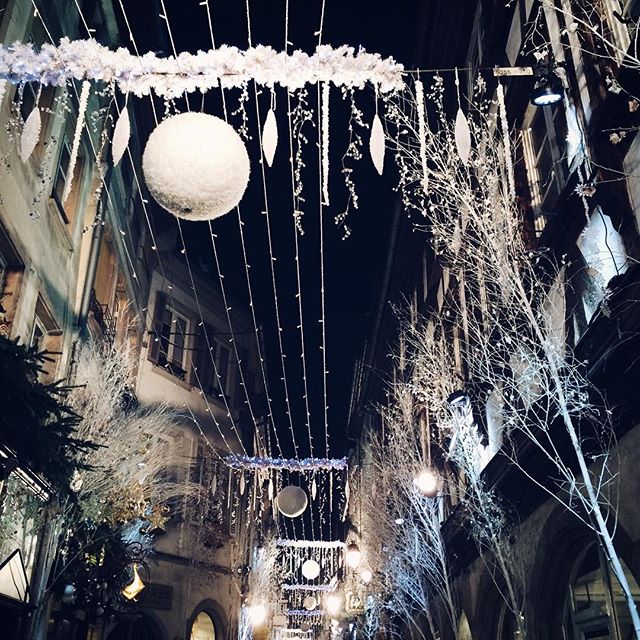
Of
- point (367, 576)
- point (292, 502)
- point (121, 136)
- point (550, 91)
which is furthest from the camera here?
point (367, 576)

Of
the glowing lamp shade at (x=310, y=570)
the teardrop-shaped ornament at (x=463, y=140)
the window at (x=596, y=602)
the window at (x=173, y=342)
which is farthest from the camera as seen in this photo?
the glowing lamp shade at (x=310, y=570)

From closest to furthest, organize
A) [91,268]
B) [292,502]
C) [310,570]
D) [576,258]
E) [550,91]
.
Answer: [550,91]
[576,258]
[91,268]
[292,502]
[310,570]

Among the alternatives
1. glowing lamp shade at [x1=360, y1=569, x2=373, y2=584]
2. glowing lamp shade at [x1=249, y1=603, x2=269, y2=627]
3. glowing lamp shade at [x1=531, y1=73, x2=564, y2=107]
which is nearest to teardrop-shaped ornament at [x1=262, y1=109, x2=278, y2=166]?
glowing lamp shade at [x1=531, y1=73, x2=564, y2=107]

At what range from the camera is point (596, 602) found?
9.79 metres

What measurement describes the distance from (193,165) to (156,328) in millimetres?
22505

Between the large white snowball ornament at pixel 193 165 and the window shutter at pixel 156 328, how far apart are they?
68.1 feet

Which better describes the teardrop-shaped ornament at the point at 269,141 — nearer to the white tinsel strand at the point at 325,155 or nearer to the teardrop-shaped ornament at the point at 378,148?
the white tinsel strand at the point at 325,155

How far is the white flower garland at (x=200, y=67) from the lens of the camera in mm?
7102

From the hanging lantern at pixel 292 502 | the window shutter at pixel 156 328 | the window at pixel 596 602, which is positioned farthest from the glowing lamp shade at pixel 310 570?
the window at pixel 596 602

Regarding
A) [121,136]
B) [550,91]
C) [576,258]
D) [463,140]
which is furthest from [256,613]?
[463,140]

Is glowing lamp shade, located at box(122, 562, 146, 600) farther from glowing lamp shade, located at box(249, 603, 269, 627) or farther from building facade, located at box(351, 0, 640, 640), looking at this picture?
glowing lamp shade, located at box(249, 603, 269, 627)

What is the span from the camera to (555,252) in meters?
10.7

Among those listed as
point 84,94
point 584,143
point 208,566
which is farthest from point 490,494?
point 208,566

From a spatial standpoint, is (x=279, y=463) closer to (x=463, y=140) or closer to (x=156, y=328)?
(x=156, y=328)
